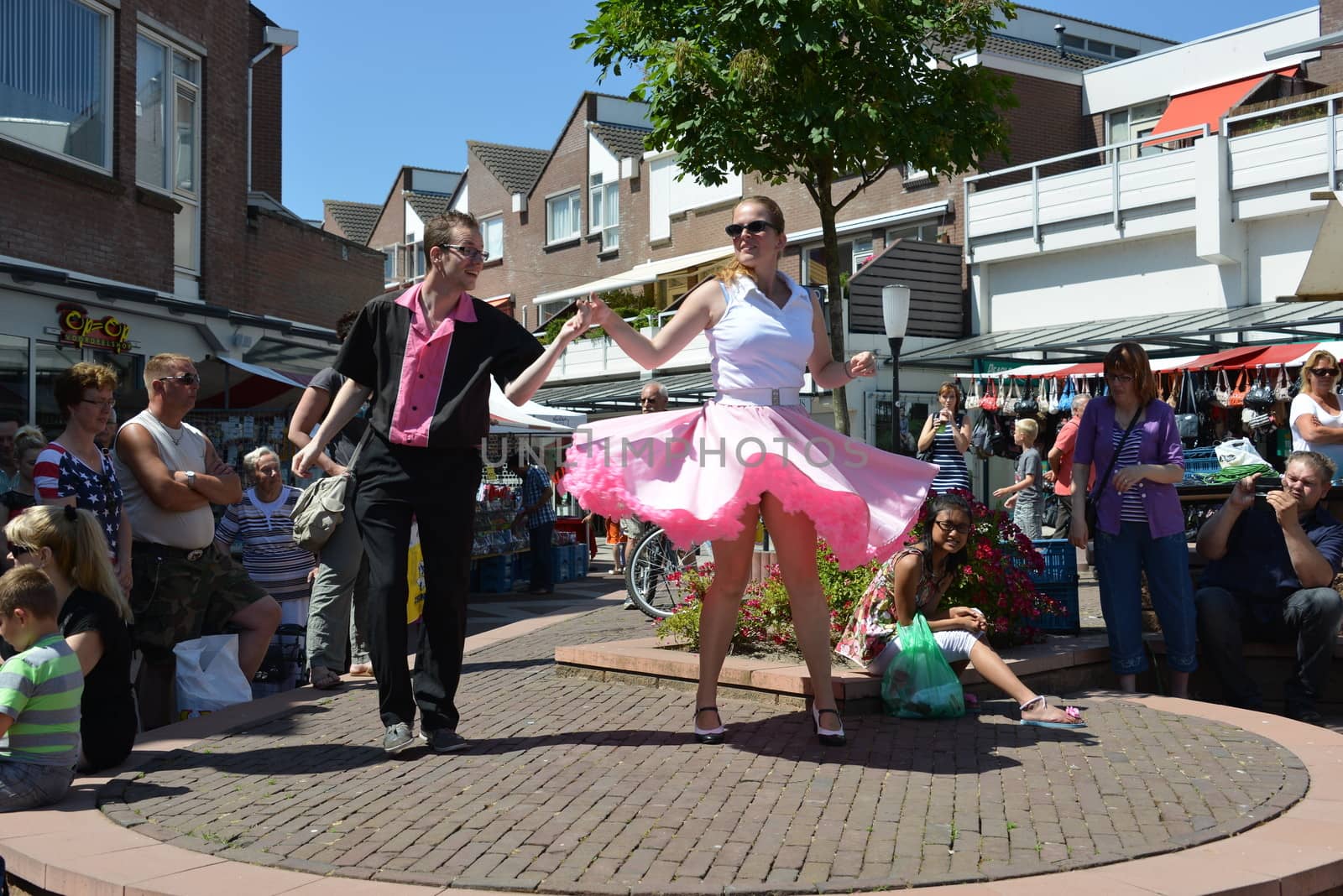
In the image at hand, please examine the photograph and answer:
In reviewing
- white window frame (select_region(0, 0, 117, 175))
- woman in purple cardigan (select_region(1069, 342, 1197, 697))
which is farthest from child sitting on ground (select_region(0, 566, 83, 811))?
white window frame (select_region(0, 0, 117, 175))

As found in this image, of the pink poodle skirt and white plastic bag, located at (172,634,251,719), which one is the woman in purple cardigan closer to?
the pink poodle skirt

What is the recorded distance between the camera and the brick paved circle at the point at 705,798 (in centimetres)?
369

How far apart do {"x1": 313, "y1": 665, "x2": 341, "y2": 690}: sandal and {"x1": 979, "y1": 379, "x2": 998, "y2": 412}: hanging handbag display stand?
1610cm

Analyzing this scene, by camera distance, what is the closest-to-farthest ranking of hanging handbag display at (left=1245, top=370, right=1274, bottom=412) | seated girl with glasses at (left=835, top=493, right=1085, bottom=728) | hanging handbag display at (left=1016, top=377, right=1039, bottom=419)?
seated girl with glasses at (left=835, top=493, right=1085, bottom=728)
hanging handbag display at (left=1245, top=370, right=1274, bottom=412)
hanging handbag display at (left=1016, top=377, right=1039, bottom=419)

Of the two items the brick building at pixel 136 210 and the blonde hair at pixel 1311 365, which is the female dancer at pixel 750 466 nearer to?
the blonde hair at pixel 1311 365

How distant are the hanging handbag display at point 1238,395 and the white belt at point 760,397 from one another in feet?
46.6

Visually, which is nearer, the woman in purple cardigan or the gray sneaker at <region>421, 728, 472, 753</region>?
the gray sneaker at <region>421, 728, 472, 753</region>

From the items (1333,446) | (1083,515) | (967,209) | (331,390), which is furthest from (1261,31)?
(331,390)

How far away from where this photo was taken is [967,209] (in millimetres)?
28609

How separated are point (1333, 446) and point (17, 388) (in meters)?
11.9

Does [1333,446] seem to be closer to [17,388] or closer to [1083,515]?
[1083,515]

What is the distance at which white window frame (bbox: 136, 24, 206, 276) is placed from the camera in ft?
53.2

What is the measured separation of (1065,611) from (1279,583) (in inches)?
47.6

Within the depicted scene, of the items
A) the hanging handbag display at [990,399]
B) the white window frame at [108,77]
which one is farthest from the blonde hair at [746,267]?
the hanging handbag display at [990,399]
